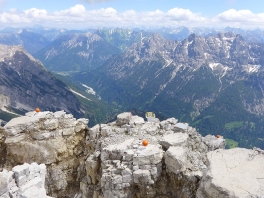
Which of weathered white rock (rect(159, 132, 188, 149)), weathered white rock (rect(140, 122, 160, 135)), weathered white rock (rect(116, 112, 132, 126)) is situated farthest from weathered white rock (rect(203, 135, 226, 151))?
weathered white rock (rect(116, 112, 132, 126))

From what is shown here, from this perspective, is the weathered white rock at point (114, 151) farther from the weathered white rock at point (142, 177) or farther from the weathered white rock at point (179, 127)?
the weathered white rock at point (179, 127)

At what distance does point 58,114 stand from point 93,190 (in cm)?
1226

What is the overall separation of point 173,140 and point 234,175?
9.28m

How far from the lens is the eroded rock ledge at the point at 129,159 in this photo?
69.0 feet

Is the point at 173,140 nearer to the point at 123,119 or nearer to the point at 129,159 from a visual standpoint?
the point at 129,159

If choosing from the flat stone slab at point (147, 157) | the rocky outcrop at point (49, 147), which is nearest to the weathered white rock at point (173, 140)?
the flat stone slab at point (147, 157)

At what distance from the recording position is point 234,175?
20031 millimetres

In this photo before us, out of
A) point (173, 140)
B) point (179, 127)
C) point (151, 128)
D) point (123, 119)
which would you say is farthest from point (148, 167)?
point (123, 119)

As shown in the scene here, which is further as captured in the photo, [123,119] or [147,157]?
[123,119]

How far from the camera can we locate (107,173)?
25641mm

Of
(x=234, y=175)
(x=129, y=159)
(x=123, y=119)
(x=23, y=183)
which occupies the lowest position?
(x=129, y=159)

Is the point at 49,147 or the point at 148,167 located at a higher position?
the point at 148,167

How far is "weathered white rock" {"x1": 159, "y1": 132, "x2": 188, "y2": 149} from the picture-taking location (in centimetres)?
2773

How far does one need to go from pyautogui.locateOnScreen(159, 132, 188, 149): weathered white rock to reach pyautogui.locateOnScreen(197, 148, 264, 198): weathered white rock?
4210 millimetres
